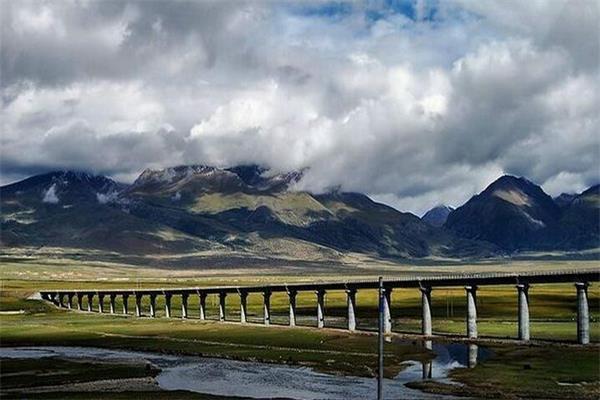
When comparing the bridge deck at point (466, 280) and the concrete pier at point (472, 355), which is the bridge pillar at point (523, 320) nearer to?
the bridge deck at point (466, 280)

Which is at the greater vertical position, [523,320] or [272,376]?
[523,320]

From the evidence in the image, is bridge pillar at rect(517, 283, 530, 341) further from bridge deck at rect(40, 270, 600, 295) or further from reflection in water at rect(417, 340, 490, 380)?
reflection in water at rect(417, 340, 490, 380)

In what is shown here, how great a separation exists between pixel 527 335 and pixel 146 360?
165 feet

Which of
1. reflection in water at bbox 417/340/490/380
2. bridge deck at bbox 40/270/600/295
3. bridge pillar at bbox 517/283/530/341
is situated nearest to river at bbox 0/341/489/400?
reflection in water at bbox 417/340/490/380

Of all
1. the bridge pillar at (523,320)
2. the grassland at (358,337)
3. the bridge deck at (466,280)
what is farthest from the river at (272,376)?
the bridge deck at (466,280)

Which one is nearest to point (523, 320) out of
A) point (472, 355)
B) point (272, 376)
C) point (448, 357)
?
point (472, 355)

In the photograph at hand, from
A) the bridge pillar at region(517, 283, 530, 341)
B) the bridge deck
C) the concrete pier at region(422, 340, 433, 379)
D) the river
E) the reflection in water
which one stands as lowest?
the river

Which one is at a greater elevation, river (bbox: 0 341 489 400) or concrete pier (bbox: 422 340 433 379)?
concrete pier (bbox: 422 340 433 379)

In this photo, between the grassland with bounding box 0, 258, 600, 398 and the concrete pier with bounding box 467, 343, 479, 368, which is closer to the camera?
the grassland with bounding box 0, 258, 600, 398

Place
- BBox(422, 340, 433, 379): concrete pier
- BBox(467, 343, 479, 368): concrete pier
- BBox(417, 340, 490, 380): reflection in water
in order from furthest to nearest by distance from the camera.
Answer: BBox(467, 343, 479, 368): concrete pier, BBox(417, 340, 490, 380): reflection in water, BBox(422, 340, 433, 379): concrete pier

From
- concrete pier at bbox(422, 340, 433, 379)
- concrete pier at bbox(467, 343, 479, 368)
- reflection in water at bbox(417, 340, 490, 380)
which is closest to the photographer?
concrete pier at bbox(422, 340, 433, 379)

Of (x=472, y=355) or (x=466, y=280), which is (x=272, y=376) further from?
(x=466, y=280)

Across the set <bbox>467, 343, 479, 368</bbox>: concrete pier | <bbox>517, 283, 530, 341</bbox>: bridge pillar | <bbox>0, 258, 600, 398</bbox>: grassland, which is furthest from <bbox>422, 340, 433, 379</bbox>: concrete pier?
<bbox>517, 283, 530, 341</bbox>: bridge pillar

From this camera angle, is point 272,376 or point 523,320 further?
point 523,320
